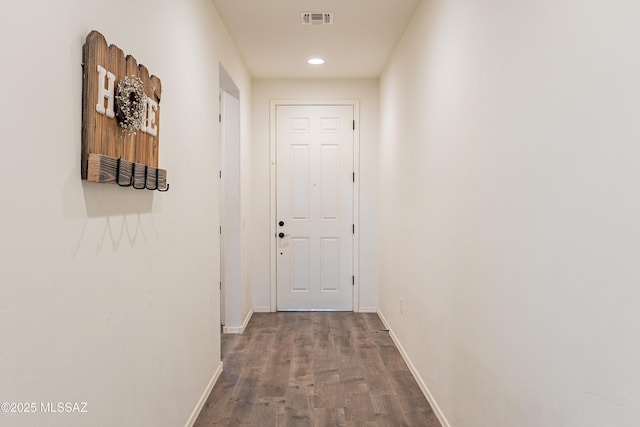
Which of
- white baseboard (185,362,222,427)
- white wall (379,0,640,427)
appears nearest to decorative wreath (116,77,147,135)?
white wall (379,0,640,427)

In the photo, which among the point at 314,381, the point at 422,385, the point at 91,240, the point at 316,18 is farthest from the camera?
the point at 316,18

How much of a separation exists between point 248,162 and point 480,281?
325 cm

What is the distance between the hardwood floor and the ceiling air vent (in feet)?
8.54

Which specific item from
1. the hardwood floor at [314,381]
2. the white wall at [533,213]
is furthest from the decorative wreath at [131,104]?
the hardwood floor at [314,381]

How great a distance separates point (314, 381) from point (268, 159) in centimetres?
263

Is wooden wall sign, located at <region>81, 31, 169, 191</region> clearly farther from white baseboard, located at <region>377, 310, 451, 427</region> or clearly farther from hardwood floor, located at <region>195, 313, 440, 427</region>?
white baseboard, located at <region>377, 310, 451, 427</region>

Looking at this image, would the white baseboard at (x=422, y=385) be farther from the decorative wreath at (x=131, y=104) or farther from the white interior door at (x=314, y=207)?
the decorative wreath at (x=131, y=104)

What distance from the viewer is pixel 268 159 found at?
499 centimetres

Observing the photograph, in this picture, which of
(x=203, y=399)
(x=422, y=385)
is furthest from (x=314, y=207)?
(x=203, y=399)

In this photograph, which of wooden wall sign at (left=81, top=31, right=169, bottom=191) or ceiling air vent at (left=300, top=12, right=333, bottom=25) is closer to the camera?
wooden wall sign at (left=81, top=31, right=169, bottom=191)

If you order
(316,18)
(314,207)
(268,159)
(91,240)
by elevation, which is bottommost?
(91,240)

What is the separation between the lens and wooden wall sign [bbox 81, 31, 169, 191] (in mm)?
1289

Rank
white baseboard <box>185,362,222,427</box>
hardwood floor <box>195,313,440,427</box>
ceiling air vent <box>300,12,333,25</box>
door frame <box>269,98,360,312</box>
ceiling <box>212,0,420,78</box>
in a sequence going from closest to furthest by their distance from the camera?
white baseboard <box>185,362,222,427</box> < hardwood floor <box>195,313,440,427</box> < ceiling <box>212,0,420,78</box> < ceiling air vent <box>300,12,333,25</box> < door frame <box>269,98,360,312</box>

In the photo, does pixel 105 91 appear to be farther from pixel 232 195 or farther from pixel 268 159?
pixel 268 159
